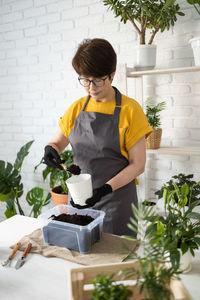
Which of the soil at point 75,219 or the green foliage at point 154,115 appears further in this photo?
the green foliage at point 154,115

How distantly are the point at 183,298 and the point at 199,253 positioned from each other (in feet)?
1.72

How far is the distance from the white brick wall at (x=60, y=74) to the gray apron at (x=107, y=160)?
896mm

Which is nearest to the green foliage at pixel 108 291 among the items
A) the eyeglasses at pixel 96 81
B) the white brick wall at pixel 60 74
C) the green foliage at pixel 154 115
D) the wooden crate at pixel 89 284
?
the wooden crate at pixel 89 284

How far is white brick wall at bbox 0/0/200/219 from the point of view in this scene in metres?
2.33

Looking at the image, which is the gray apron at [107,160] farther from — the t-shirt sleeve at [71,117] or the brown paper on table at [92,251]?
the brown paper on table at [92,251]

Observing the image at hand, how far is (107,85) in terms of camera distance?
1548mm

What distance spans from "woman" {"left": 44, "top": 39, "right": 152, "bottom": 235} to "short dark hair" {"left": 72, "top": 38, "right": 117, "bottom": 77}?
12 millimetres

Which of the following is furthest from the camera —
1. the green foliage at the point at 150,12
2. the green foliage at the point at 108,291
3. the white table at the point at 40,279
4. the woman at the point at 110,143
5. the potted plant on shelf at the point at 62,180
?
the potted plant on shelf at the point at 62,180

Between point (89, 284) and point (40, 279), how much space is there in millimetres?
288

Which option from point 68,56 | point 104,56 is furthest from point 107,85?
point 68,56

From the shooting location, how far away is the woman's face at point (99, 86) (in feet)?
4.82

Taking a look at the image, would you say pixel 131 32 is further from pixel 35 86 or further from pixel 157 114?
pixel 35 86

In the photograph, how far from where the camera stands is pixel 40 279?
0.96 metres

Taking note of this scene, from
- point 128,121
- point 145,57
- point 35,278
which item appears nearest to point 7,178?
point 128,121
